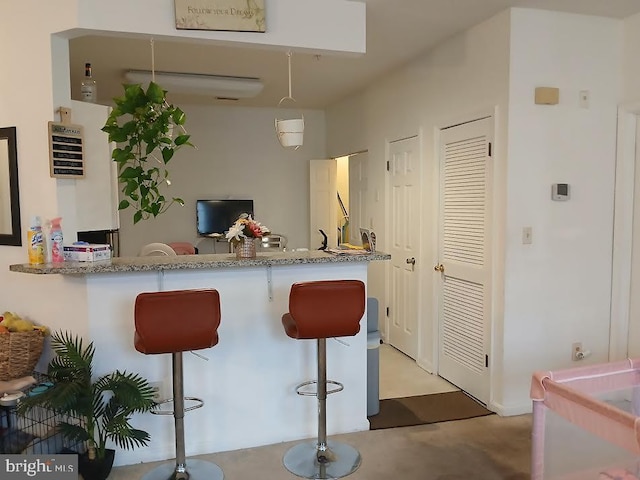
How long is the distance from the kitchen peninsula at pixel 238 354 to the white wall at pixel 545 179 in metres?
0.95

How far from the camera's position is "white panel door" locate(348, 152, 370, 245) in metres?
5.62

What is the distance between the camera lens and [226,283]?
2.95 metres

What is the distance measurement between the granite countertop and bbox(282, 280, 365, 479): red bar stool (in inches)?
13.0

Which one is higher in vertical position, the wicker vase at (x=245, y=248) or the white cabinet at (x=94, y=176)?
the white cabinet at (x=94, y=176)

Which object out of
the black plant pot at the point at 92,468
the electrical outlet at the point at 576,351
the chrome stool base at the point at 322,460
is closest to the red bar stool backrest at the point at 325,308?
the chrome stool base at the point at 322,460

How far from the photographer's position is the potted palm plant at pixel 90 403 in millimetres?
2465

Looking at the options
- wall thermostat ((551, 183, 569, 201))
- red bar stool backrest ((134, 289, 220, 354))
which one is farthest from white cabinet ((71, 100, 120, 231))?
wall thermostat ((551, 183, 569, 201))

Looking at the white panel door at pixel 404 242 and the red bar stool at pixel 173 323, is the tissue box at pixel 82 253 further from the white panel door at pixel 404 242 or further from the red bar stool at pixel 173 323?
the white panel door at pixel 404 242

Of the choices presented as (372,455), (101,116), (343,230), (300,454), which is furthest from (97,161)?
(343,230)

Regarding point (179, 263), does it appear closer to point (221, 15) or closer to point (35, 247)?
point (35, 247)

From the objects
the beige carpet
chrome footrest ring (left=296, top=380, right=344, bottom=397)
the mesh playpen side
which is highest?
the mesh playpen side

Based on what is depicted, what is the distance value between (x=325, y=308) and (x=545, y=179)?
1788 millimetres

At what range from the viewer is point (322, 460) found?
111 inches

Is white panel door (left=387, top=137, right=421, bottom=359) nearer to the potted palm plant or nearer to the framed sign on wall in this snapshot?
the framed sign on wall
